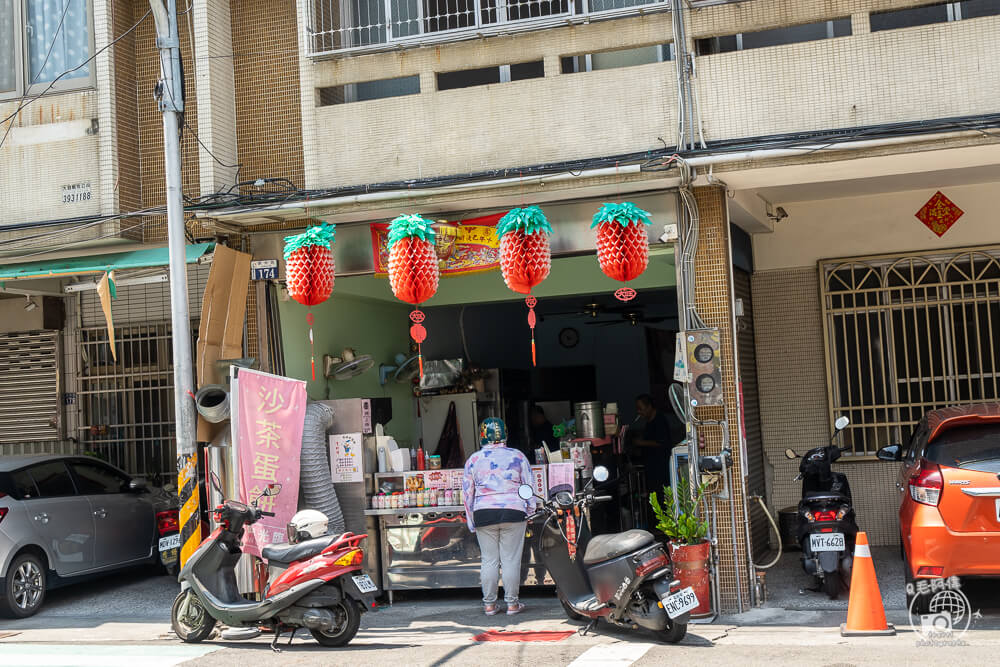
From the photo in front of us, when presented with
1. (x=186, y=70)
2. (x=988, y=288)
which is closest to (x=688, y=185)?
(x=988, y=288)

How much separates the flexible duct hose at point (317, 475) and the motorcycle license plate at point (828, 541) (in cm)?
449

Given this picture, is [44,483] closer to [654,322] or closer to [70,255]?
[70,255]

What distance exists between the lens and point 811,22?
883 cm

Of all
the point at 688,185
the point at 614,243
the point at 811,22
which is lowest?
the point at 614,243

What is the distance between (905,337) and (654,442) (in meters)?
3.12

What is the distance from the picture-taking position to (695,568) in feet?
27.7

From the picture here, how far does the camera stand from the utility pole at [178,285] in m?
8.92

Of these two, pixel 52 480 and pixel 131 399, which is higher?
pixel 131 399

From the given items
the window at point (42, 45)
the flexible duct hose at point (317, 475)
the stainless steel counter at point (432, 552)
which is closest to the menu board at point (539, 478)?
the stainless steel counter at point (432, 552)

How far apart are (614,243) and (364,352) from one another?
193 inches

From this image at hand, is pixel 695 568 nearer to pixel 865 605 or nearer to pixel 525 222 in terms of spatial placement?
pixel 865 605

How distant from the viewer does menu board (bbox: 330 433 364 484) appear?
33.0 feet

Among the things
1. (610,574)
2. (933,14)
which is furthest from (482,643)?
(933,14)

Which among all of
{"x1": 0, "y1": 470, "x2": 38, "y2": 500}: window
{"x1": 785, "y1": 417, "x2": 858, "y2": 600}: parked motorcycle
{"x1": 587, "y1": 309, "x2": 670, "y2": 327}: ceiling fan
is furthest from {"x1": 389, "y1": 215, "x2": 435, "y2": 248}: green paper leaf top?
{"x1": 587, "y1": 309, "x2": 670, "y2": 327}: ceiling fan
